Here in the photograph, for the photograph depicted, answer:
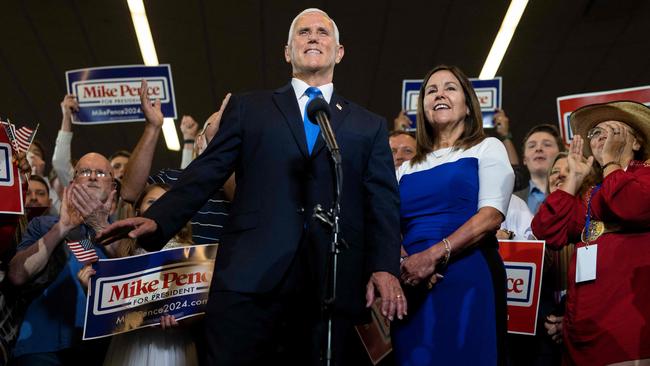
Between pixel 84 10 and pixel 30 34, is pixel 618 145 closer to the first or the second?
pixel 84 10

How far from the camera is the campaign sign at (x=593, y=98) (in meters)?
4.62

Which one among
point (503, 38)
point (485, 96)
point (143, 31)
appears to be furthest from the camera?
point (503, 38)

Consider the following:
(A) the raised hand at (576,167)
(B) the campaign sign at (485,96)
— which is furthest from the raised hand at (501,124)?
(A) the raised hand at (576,167)

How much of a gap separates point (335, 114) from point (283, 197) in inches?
14.6

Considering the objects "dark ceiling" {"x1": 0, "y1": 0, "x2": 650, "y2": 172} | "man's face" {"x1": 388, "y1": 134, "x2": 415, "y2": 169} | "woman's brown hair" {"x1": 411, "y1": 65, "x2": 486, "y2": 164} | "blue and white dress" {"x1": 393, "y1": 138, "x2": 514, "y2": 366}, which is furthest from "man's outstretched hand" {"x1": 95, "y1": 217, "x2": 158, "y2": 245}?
"dark ceiling" {"x1": 0, "y1": 0, "x2": 650, "y2": 172}

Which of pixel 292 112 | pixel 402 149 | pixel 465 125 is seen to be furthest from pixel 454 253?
pixel 402 149

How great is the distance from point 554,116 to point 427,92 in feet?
26.5

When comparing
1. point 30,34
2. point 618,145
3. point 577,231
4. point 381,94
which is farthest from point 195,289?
point 381,94

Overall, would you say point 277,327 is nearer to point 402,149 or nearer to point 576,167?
point 576,167

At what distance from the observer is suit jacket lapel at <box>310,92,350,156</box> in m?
2.58

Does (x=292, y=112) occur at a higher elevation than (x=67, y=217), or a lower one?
higher

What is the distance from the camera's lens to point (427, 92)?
323 centimetres

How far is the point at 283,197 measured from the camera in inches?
99.3

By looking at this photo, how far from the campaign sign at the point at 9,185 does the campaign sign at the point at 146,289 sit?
40 cm
